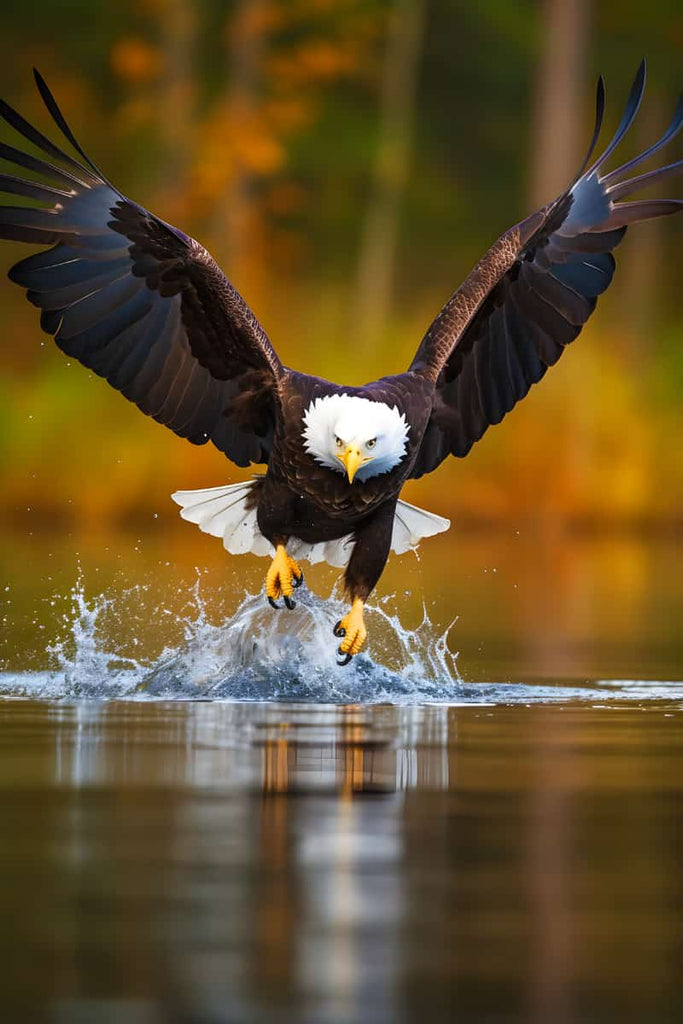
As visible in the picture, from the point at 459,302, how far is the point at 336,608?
1.32 meters

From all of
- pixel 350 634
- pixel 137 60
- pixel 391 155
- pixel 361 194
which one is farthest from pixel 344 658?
pixel 361 194

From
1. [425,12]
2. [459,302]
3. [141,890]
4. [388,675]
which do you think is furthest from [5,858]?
[425,12]

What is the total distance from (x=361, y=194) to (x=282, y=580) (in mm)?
26733

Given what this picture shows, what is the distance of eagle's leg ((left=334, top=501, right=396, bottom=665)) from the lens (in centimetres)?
866

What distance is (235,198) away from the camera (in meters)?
26.0

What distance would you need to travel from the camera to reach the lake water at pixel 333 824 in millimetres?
3611

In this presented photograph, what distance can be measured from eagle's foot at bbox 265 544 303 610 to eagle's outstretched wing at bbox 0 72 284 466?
22.3 inches

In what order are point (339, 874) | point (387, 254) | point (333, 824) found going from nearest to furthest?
point (339, 874)
point (333, 824)
point (387, 254)

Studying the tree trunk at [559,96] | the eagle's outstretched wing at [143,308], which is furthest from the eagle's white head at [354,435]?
the tree trunk at [559,96]

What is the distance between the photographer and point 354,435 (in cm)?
754

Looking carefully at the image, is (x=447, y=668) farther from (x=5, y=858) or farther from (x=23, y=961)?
(x=23, y=961)

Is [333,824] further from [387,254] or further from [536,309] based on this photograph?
[387,254]

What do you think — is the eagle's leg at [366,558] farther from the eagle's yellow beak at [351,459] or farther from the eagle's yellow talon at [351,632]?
the eagle's yellow beak at [351,459]

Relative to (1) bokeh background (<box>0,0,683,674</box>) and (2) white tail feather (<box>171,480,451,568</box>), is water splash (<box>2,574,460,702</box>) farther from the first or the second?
(1) bokeh background (<box>0,0,683,674</box>)
